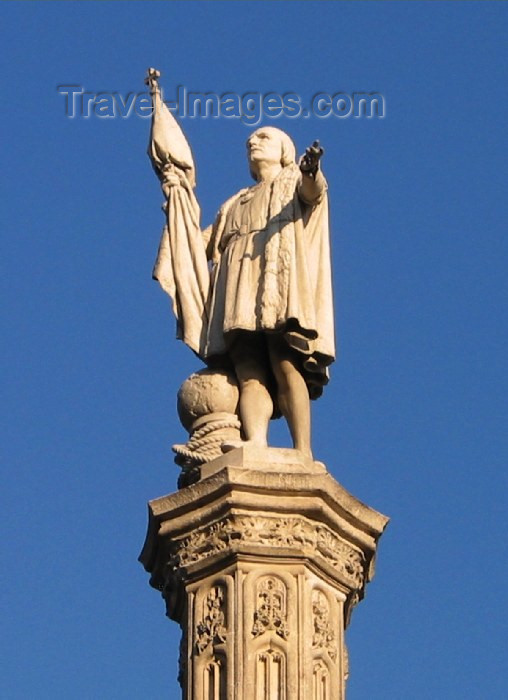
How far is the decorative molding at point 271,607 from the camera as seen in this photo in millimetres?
21328

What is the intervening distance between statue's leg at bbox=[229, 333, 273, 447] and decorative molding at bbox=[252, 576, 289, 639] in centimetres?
174

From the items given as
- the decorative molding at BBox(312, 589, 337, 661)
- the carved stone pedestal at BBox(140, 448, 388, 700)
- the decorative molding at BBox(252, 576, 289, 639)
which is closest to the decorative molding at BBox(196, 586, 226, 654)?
the carved stone pedestal at BBox(140, 448, 388, 700)

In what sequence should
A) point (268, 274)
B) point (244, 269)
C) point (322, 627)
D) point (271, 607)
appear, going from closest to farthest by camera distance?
point (271, 607)
point (322, 627)
point (268, 274)
point (244, 269)

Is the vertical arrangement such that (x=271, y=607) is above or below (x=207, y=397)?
below

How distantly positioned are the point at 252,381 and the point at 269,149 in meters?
2.59

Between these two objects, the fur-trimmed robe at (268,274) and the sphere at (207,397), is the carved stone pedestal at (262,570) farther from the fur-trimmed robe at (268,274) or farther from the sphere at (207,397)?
the fur-trimmed robe at (268,274)

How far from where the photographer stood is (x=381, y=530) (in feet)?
73.9

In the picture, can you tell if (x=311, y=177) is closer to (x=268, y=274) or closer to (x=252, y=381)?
(x=268, y=274)

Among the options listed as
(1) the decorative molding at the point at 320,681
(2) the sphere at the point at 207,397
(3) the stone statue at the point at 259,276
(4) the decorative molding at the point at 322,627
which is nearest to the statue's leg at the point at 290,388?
(3) the stone statue at the point at 259,276

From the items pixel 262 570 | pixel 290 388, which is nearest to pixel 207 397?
pixel 290 388

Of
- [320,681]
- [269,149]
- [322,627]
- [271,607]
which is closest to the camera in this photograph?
[320,681]

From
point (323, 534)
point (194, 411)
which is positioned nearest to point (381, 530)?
point (323, 534)

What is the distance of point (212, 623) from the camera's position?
70.6 ft

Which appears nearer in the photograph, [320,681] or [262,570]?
[320,681]
